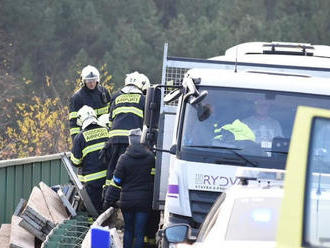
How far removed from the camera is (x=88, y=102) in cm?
1608

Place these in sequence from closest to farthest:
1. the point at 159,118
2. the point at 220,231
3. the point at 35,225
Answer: the point at 220,231 → the point at 159,118 → the point at 35,225

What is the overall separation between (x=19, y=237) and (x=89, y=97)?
3326mm

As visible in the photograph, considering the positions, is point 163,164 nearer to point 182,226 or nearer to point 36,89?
point 182,226

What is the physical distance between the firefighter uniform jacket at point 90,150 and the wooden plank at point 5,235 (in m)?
1.32

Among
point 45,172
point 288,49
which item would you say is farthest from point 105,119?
point 288,49

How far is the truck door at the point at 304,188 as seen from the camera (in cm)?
478

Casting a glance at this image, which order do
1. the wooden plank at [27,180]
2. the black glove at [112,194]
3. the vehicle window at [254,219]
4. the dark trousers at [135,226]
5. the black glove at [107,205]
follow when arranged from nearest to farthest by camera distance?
1. the vehicle window at [254,219]
2. the dark trousers at [135,226]
3. the black glove at [112,194]
4. the black glove at [107,205]
5. the wooden plank at [27,180]

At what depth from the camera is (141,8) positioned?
175ft

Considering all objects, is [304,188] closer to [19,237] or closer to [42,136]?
[19,237]

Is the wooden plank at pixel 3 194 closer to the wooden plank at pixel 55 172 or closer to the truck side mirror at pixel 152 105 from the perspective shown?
the wooden plank at pixel 55 172

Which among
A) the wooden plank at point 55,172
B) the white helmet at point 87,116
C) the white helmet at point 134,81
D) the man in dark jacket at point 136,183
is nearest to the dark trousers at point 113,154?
the white helmet at point 87,116

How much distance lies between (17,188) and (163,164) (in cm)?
456

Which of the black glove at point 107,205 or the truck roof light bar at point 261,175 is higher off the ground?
the truck roof light bar at point 261,175

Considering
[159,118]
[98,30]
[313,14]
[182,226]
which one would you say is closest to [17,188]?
[159,118]
